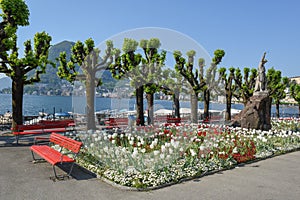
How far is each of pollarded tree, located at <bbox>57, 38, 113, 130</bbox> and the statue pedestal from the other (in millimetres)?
7709

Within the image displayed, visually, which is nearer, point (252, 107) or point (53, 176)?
point (53, 176)

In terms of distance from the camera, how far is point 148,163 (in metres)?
6.78

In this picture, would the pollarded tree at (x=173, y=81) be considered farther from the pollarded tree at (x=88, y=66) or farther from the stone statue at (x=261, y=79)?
the stone statue at (x=261, y=79)

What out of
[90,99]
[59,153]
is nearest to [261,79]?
[90,99]

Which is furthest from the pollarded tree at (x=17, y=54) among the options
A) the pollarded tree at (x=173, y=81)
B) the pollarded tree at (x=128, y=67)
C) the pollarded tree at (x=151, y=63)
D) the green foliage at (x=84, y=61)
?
the pollarded tree at (x=173, y=81)

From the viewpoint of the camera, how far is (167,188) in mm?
5938

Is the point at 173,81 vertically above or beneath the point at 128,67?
beneath

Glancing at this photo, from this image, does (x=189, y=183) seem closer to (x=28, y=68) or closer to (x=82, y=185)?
(x=82, y=185)

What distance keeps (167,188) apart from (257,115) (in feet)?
32.7

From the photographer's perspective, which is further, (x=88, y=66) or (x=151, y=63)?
(x=151, y=63)

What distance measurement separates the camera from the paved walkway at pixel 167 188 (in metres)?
5.43

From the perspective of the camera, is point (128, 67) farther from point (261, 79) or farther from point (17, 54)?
point (261, 79)

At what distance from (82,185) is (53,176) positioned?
1064 mm

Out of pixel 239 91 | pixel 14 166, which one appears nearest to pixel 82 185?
pixel 14 166
